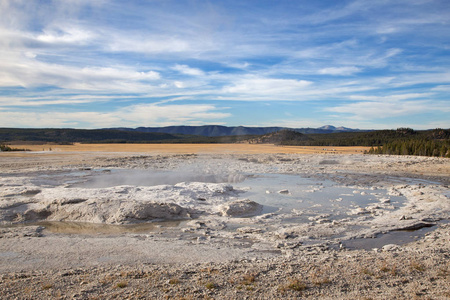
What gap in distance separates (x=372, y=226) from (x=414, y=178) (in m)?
12.6

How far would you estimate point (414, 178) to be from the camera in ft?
61.2

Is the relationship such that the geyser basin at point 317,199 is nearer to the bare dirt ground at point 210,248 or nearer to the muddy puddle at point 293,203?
the muddy puddle at point 293,203

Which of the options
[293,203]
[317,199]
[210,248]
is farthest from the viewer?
[317,199]

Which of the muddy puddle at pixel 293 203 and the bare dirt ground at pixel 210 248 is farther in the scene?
the muddy puddle at pixel 293 203

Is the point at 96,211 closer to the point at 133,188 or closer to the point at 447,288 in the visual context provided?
the point at 133,188

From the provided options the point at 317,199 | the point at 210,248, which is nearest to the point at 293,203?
the point at 317,199

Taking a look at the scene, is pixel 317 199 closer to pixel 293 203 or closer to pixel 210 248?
pixel 293 203

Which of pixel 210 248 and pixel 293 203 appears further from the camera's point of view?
pixel 293 203

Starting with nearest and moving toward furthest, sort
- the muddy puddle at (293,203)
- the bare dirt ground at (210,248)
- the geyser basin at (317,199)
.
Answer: the bare dirt ground at (210,248) → the muddy puddle at (293,203) → the geyser basin at (317,199)

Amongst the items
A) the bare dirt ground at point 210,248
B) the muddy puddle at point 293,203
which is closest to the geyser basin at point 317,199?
the muddy puddle at point 293,203

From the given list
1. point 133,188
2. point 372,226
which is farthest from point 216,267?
point 133,188

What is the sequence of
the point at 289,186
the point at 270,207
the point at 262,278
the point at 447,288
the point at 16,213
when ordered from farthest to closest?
the point at 289,186, the point at 270,207, the point at 16,213, the point at 262,278, the point at 447,288

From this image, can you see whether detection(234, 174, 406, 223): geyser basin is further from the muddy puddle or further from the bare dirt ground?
the bare dirt ground

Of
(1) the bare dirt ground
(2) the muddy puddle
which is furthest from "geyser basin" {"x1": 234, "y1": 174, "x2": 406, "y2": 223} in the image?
(1) the bare dirt ground
